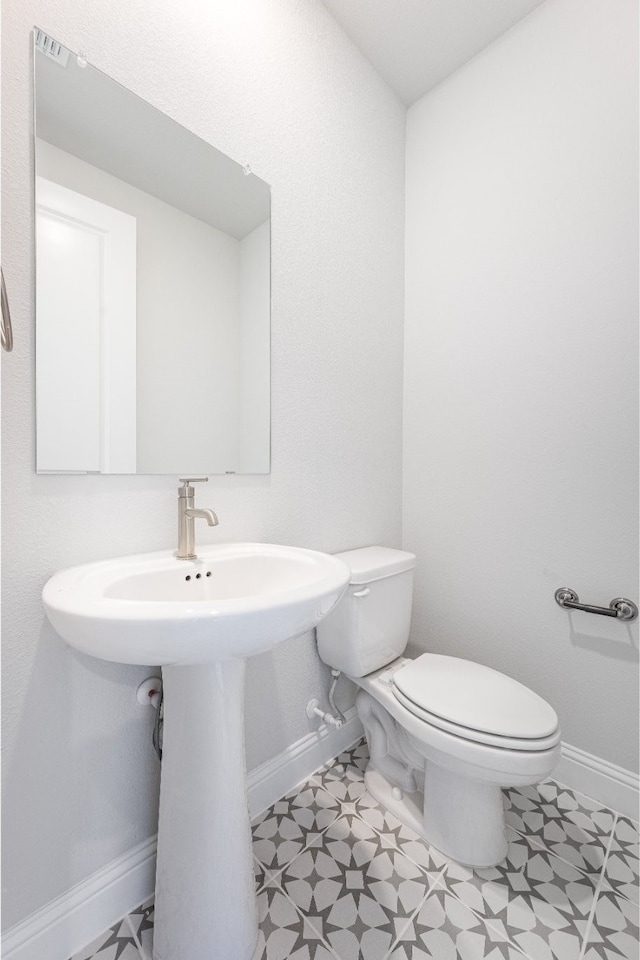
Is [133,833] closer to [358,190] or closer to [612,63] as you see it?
[358,190]

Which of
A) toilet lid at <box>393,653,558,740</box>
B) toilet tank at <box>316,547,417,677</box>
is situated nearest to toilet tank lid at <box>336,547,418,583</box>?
toilet tank at <box>316,547,417,677</box>

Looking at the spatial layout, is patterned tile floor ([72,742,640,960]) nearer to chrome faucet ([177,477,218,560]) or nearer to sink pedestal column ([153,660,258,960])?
sink pedestal column ([153,660,258,960])

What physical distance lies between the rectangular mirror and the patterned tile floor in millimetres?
1005

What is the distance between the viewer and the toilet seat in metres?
0.91

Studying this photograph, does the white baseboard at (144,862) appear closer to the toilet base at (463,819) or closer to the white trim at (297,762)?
the white trim at (297,762)

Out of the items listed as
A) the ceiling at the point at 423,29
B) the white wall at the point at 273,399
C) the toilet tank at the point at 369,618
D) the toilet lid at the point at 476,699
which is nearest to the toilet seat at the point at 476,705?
the toilet lid at the point at 476,699

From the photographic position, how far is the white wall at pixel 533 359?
1205 mm

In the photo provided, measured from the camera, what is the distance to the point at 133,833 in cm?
93

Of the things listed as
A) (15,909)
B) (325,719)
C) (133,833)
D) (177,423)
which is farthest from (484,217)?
(15,909)

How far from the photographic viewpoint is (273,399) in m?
1.20

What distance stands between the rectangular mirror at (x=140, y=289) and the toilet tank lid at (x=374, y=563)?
0.42 meters

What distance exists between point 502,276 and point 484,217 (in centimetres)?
24

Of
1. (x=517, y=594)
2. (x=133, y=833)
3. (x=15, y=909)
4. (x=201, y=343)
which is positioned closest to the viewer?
(x=15, y=909)

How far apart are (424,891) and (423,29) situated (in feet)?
8.36
